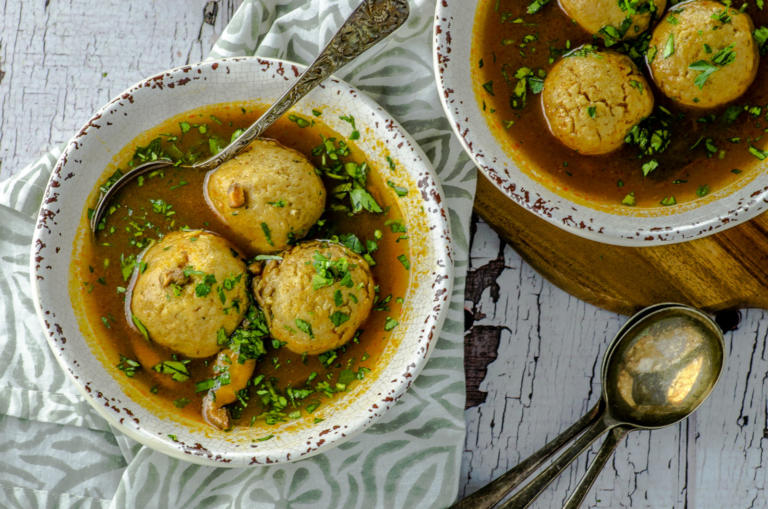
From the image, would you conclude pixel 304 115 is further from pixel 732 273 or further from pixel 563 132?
pixel 732 273

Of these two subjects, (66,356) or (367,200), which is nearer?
(66,356)

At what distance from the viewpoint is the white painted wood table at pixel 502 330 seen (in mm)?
2979

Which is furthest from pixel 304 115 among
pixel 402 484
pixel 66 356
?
pixel 402 484

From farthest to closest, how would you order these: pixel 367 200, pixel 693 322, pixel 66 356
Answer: pixel 693 322, pixel 367 200, pixel 66 356

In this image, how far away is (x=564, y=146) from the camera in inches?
108

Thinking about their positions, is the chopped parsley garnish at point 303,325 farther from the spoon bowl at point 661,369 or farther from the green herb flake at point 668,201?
the green herb flake at point 668,201

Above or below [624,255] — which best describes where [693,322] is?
below

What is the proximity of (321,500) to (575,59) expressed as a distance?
1.82 m

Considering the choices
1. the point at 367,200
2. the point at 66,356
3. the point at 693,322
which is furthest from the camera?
the point at 693,322

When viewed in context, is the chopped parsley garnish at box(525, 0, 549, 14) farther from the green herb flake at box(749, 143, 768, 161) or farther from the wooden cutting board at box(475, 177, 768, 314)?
the green herb flake at box(749, 143, 768, 161)

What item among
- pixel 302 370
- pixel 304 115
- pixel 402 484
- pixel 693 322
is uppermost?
pixel 304 115

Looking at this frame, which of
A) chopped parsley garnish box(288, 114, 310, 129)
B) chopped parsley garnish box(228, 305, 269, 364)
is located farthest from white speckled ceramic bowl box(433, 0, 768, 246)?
chopped parsley garnish box(228, 305, 269, 364)

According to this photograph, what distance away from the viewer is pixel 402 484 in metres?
2.83

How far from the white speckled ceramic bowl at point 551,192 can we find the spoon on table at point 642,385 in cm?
40
